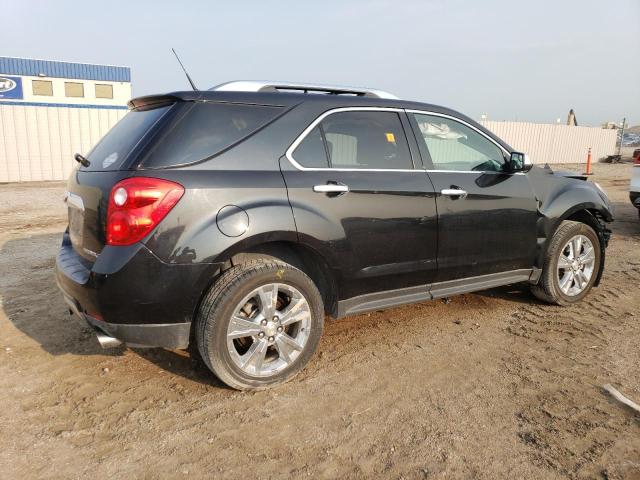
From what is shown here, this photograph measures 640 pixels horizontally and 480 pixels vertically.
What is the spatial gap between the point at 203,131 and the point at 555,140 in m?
29.3

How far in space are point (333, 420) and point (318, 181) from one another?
1.45 metres

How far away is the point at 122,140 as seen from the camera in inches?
118

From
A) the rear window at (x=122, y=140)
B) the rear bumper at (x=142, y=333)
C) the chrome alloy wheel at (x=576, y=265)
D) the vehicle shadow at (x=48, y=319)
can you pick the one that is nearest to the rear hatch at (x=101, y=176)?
the rear window at (x=122, y=140)

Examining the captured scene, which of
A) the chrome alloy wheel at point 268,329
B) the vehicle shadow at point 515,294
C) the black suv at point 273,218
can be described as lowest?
the vehicle shadow at point 515,294

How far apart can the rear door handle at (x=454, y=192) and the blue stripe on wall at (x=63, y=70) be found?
30.9 m

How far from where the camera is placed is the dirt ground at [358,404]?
2.36 m

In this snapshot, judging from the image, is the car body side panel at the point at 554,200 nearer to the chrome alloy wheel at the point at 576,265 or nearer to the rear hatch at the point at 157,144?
the chrome alloy wheel at the point at 576,265

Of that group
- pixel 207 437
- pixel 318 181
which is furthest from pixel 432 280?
pixel 207 437

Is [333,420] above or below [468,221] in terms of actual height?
below

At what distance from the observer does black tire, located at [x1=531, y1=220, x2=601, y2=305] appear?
4297 millimetres

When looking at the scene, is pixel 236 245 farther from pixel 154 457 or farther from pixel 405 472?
pixel 405 472

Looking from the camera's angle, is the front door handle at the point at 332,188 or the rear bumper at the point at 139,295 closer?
the rear bumper at the point at 139,295

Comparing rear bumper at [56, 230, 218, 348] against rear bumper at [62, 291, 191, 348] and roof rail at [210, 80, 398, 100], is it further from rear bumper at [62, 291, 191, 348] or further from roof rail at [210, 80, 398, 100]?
roof rail at [210, 80, 398, 100]

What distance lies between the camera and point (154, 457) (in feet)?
7.89
